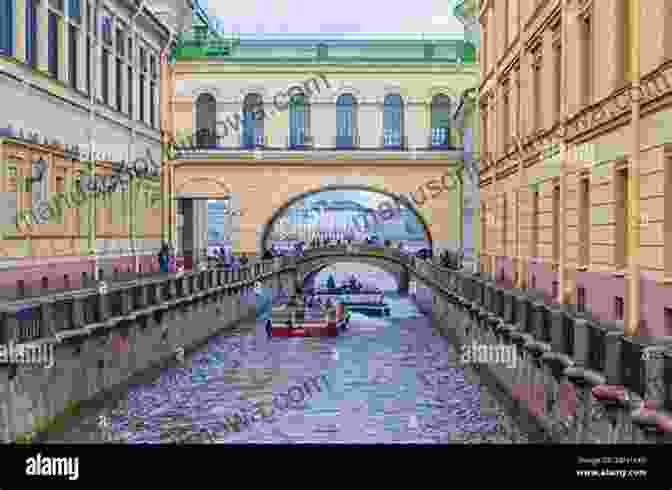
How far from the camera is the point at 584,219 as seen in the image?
80.3ft

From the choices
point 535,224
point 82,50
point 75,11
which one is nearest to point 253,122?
point 82,50

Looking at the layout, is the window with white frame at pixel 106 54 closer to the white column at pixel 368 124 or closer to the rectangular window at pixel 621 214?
the white column at pixel 368 124

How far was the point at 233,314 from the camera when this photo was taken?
48500 millimetres

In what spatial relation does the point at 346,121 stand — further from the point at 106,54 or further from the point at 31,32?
the point at 31,32

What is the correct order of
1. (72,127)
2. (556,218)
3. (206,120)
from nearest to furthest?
(556,218) → (72,127) → (206,120)

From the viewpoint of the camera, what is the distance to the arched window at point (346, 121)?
6450 centimetres

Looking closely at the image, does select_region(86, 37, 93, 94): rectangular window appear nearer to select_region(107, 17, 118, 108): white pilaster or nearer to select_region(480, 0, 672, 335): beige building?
select_region(107, 17, 118, 108): white pilaster

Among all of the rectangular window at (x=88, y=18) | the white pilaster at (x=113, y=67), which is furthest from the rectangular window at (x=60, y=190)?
the white pilaster at (x=113, y=67)

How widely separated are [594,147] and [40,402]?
490 inches

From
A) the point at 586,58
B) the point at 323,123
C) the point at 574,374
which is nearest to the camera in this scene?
the point at 574,374

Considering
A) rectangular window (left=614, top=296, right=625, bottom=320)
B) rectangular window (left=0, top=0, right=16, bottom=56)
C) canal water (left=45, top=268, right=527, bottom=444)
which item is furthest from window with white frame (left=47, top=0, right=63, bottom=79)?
rectangular window (left=614, top=296, right=625, bottom=320)

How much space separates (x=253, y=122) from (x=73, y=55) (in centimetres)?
2470

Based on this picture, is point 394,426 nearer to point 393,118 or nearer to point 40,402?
point 40,402

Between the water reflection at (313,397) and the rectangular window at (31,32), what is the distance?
11.1 meters
